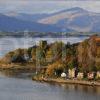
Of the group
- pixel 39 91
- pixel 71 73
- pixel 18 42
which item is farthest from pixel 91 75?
pixel 18 42

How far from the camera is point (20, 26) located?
14.4 feet

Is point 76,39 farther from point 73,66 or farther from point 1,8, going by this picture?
point 1,8

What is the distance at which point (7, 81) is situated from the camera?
4324 mm

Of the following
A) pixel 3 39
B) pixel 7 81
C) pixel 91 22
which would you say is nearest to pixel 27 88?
pixel 7 81

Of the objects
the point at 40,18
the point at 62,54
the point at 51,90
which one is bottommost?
the point at 51,90

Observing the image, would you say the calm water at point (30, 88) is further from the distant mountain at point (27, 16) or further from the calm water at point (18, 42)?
the distant mountain at point (27, 16)

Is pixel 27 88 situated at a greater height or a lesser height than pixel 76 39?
lesser

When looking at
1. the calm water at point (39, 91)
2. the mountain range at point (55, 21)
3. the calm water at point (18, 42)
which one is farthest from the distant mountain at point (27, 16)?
the calm water at point (39, 91)

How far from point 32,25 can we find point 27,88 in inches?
19.9

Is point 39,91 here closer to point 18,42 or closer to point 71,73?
point 71,73

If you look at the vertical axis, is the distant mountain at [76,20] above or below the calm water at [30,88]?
above

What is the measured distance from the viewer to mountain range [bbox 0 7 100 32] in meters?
4.36

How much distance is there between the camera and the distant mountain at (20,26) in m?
4.36

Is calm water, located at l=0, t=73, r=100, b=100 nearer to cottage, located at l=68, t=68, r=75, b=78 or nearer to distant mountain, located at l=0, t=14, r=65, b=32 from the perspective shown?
cottage, located at l=68, t=68, r=75, b=78
